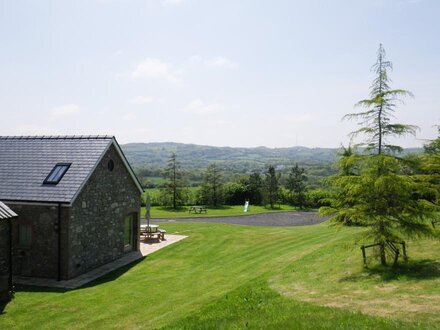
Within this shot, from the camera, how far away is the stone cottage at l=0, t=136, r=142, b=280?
688 inches

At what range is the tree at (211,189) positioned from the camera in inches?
2459

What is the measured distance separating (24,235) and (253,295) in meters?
11.9

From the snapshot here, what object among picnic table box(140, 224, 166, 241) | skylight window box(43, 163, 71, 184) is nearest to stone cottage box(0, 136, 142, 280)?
skylight window box(43, 163, 71, 184)

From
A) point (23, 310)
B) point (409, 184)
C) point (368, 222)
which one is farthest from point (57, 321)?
point (409, 184)

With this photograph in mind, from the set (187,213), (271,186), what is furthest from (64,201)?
(271,186)

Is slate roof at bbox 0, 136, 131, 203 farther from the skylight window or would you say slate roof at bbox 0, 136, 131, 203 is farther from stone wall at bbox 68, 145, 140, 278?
stone wall at bbox 68, 145, 140, 278

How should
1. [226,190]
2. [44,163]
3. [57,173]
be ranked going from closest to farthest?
[57,173] < [44,163] < [226,190]

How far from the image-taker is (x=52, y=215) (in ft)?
57.3

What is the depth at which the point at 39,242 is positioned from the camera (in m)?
17.7

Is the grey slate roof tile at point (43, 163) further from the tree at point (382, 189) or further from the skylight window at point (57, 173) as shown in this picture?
the tree at point (382, 189)

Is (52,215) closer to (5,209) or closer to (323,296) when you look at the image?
(5,209)

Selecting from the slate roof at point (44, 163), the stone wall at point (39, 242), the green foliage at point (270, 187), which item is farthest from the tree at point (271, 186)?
the stone wall at point (39, 242)

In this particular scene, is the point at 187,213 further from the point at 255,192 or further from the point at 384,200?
the point at 384,200

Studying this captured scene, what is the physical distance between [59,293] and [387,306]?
12383 millimetres
